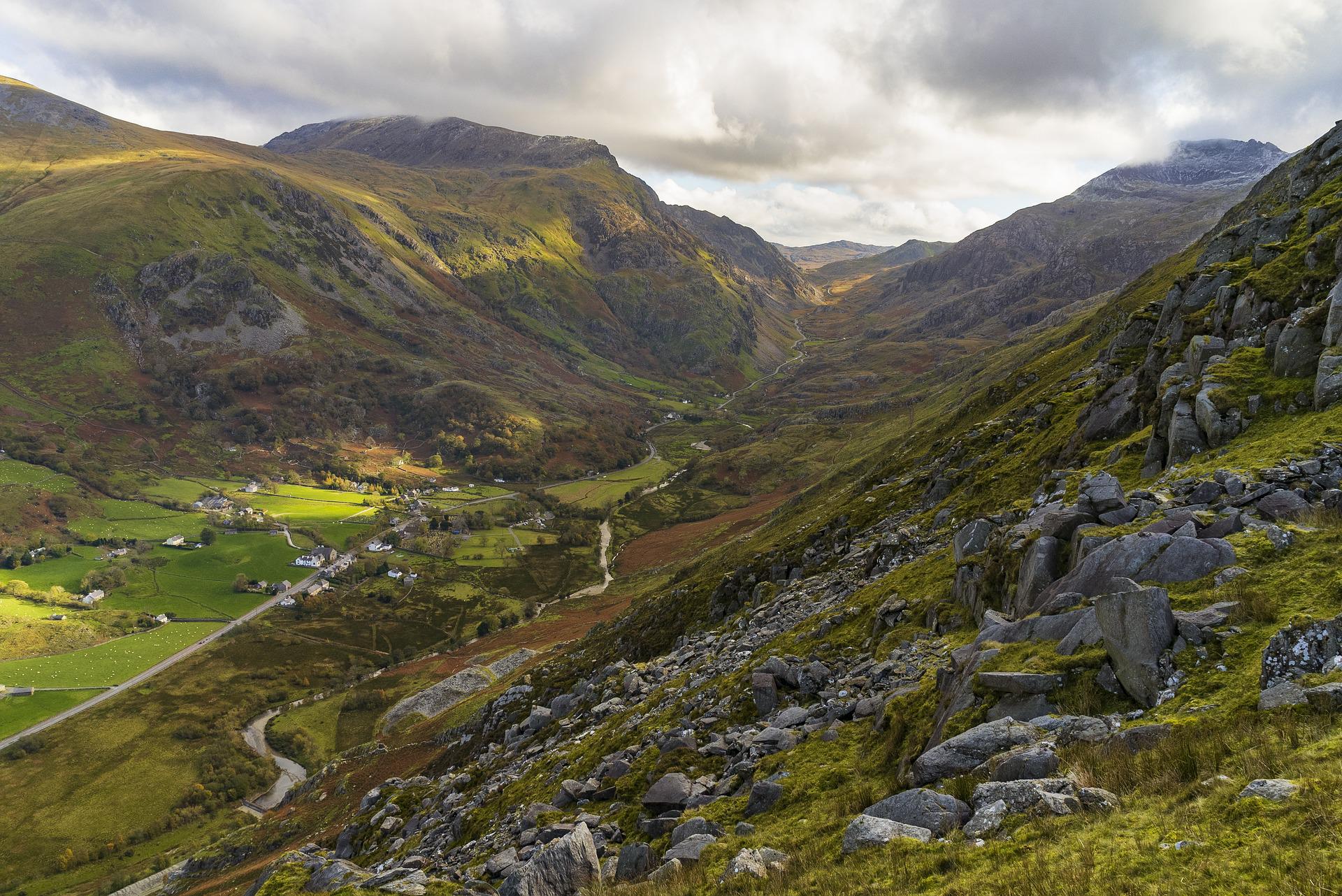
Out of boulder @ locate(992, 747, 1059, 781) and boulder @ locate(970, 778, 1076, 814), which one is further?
boulder @ locate(992, 747, 1059, 781)

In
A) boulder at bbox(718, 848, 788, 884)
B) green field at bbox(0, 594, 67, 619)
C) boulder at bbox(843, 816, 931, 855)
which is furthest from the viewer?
green field at bbox(0, 594, 67, 619)

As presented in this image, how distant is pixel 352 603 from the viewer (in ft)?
655

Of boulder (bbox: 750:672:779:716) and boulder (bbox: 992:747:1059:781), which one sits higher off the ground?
boulder (bbox: 992:747:1059:781)

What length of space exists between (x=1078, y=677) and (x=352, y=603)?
22024cm

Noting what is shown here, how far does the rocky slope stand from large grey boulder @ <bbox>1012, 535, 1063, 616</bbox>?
13 cm

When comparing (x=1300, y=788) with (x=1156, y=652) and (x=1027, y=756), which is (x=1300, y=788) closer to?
(x=1027, y=756)

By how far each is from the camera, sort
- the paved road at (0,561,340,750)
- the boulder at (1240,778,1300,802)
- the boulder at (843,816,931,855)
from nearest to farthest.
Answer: the boulder at (1240,778,1300,802), the boulder at (843,816,931,855), the paved road at (0,561,340,750)

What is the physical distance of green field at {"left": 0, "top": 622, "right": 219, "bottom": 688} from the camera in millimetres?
156375

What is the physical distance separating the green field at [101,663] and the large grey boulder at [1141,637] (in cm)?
21499

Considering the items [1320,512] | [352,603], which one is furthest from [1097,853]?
[352,603]

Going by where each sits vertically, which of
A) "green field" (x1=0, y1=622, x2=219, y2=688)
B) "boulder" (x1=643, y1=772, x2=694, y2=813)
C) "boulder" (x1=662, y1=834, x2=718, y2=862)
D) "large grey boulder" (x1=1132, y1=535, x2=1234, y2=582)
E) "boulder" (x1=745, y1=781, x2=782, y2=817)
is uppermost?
"large grey boulder" (x1=1132, y1=535, x2=1234, y2=582)

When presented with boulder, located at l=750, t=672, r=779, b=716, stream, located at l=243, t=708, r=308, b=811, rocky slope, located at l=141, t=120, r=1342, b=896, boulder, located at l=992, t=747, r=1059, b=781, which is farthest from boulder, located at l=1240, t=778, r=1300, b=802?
stream, located at l=243, t=708, r=308, b=811

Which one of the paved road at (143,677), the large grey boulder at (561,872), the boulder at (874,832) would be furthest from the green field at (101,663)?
the boulder at (874,832)

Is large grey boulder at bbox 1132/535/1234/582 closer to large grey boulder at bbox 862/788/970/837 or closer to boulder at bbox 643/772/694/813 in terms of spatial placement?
large grey boulder at bbox 862/788/970/837
